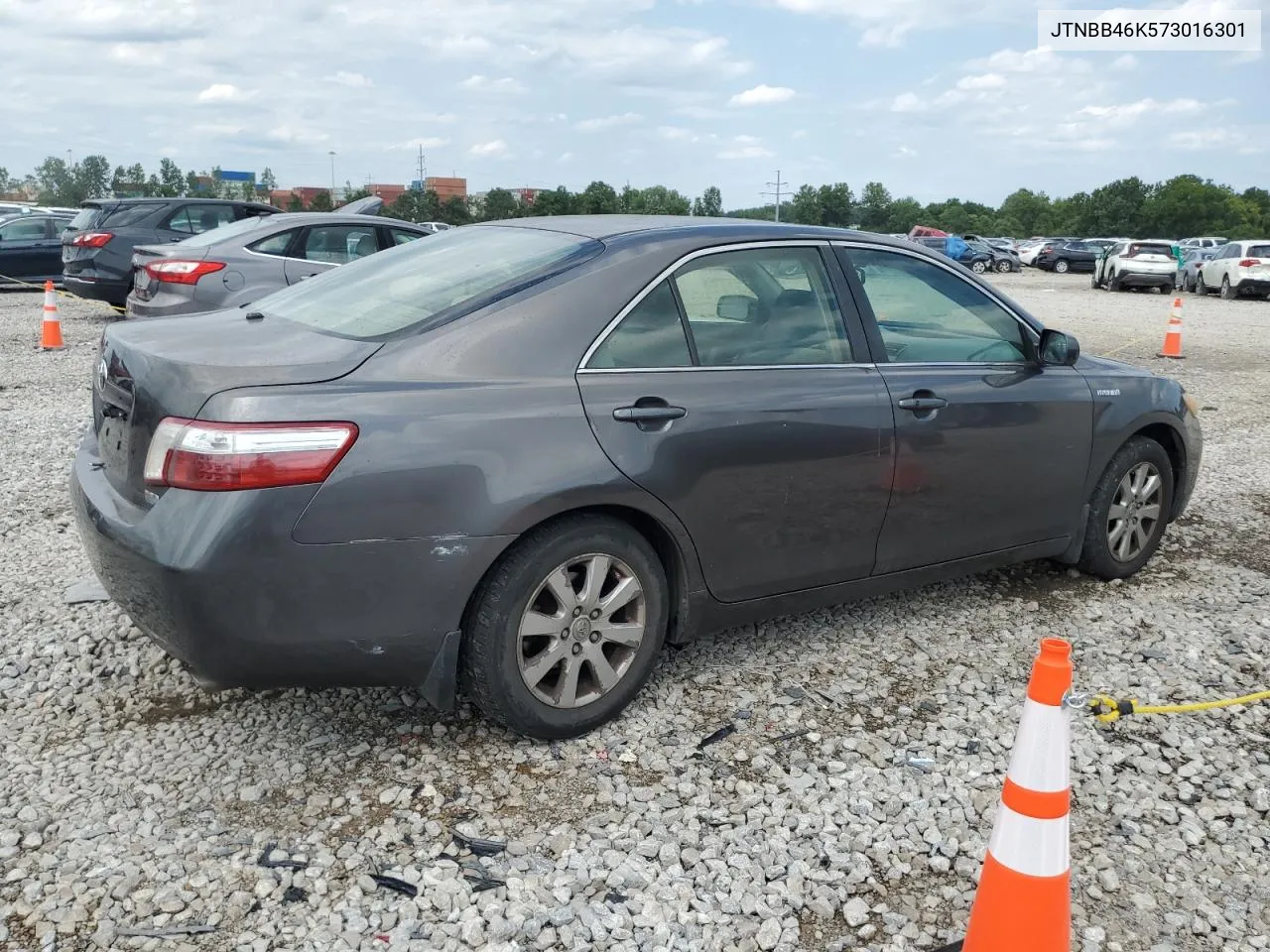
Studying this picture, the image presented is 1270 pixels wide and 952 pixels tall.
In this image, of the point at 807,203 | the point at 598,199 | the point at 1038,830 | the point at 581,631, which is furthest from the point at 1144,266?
the point at 807,203

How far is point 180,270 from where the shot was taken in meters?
10.0

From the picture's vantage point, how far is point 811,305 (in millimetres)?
4074

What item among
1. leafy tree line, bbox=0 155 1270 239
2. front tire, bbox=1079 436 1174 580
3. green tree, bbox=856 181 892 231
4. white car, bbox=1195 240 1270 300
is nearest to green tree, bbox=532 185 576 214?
leafy tree line, bbox=0 155 1270 239

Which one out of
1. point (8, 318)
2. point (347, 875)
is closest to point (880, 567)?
point (347, 875)

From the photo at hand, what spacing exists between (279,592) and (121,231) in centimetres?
1316

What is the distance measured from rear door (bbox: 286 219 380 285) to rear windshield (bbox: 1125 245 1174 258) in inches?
1071

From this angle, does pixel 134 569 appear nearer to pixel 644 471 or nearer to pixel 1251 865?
pixel 644 471

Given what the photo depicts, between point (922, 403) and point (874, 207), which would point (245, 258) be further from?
point (874, 207)

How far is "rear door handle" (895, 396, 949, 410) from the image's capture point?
408 cm

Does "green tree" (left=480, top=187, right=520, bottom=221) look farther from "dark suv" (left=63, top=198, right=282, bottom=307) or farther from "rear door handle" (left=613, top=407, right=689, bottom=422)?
"rear door handle" (left=613, top=407, right=689, bottom=422)

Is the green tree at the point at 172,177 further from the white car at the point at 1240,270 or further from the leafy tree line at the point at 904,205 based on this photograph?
the white car at the point at 1240,270

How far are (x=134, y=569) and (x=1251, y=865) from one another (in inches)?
123

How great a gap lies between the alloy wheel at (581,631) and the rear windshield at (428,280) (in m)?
0.89

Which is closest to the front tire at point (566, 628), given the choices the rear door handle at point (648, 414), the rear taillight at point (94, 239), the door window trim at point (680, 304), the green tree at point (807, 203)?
the rear door handle at point (648, 414)
